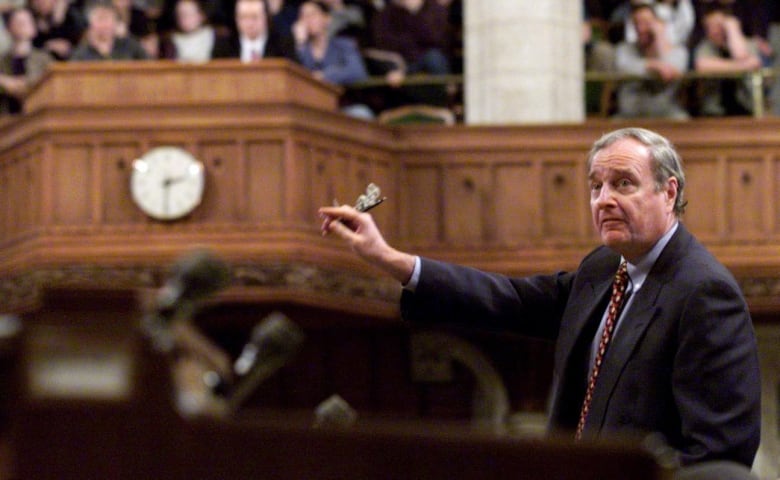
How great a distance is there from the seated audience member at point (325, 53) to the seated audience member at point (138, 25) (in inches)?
40.0

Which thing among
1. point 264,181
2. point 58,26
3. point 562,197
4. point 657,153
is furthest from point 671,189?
point 58,26

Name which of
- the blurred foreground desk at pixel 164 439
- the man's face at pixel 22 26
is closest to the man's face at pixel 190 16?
the man's face at pixel 22 26

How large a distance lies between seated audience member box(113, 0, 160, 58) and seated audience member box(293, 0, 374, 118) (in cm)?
102

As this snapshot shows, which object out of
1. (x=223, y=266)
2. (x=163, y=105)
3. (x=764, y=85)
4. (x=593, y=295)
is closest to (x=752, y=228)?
(x=764, y=85)

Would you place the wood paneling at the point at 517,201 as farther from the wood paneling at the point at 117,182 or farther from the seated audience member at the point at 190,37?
the wood paneling at the point at 117,182

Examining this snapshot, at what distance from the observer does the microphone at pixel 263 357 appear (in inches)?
85.8

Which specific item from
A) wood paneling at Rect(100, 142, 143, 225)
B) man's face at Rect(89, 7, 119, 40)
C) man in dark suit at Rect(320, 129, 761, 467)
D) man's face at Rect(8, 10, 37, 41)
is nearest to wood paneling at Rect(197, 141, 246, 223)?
wood paneling at Rect(100, 142, 143, 225)

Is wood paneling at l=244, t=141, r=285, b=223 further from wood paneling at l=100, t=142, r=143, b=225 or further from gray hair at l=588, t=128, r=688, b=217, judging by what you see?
gray hair at l=588, t=128, r=688, b=217

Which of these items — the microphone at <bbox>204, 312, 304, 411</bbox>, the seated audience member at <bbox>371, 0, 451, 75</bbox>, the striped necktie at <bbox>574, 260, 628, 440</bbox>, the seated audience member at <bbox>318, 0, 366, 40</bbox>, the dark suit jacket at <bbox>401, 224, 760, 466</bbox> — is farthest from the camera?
the seated audience member at <bbox>318, 0, 366, 40</bbox>

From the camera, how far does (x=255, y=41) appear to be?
391 inches

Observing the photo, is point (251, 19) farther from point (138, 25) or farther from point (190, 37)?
point (138, 25)

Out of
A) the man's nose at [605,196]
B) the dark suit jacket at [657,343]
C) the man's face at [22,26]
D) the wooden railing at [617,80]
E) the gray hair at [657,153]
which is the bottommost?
the dark suit jacket at [657,343]

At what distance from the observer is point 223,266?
2174mm

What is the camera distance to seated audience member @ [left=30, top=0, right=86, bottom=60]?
35.3 feet
